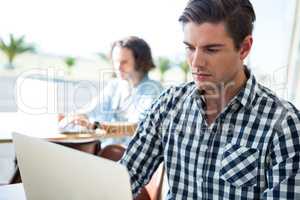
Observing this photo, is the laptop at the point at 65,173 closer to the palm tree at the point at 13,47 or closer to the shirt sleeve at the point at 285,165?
the shirt sleeve at the point at 285,165

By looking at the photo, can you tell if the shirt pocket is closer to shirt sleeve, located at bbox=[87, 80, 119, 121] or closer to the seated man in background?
the seated man in background

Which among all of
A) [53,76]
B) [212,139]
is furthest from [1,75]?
[212,139]

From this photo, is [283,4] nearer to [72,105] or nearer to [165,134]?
[72,105]

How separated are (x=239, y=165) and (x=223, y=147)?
0.23ft

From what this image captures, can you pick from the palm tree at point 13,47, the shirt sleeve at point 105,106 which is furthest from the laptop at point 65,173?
the palm tree at point 13,47

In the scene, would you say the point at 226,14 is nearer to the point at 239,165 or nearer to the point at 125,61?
the point at 239,165

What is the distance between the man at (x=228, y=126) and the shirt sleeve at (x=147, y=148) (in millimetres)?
19

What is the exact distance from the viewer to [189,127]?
122 cm

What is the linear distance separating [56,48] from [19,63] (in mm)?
351

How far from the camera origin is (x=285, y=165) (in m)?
0.97

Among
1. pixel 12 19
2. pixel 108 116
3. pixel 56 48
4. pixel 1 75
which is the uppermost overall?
pixel 12 19

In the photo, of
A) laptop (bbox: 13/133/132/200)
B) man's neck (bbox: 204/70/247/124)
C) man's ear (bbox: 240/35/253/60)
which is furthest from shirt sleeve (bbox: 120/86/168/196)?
laptop (bbox: 13/133/132/200)

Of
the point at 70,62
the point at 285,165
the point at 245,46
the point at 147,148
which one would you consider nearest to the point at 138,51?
the point at 70,62

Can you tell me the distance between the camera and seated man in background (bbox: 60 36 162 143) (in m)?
2.76
